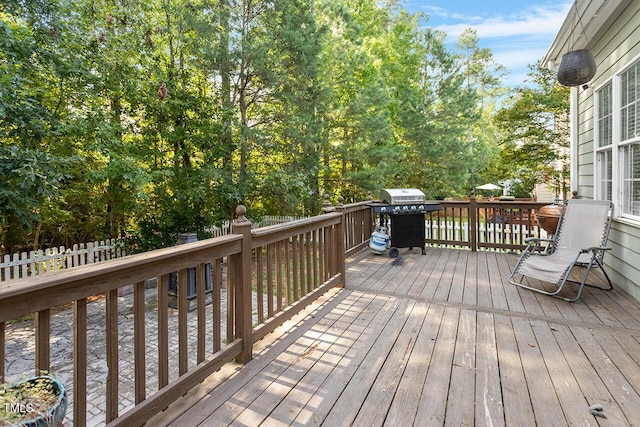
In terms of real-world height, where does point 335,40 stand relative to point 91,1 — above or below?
above

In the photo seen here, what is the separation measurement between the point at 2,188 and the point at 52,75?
2086 millimetres

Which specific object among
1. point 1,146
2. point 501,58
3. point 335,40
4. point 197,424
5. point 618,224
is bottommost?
point 197,424

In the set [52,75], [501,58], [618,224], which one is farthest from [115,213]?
[501,58]

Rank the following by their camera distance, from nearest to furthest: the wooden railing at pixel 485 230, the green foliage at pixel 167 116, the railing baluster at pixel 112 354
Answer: the railing baluster at pixel 112 354 → the green foliage at pixel 167 116 → the wooden railing at pixel 485 230

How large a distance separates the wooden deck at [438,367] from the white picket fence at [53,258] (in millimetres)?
4576

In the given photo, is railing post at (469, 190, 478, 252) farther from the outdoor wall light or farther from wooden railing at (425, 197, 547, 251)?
the outdoor wall light

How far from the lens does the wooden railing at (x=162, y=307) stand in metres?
1.32

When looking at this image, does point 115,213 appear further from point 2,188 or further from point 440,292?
point 440,292

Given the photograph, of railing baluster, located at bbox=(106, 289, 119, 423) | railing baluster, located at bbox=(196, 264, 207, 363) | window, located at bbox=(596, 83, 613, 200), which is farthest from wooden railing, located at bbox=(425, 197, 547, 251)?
railing baluster, located at bbox=(106, 289, 119, 423)

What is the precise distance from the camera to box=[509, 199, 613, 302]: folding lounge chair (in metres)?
3.67

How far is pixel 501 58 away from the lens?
2033cm

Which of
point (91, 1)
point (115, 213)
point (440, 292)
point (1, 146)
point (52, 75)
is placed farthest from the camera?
point (115, 213)

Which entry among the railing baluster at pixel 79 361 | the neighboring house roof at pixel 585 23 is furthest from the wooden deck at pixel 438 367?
the neighboring house roof at pixel 585 23

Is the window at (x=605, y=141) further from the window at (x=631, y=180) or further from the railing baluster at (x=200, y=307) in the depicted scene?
the railing baluster at (x=200, y=307)
